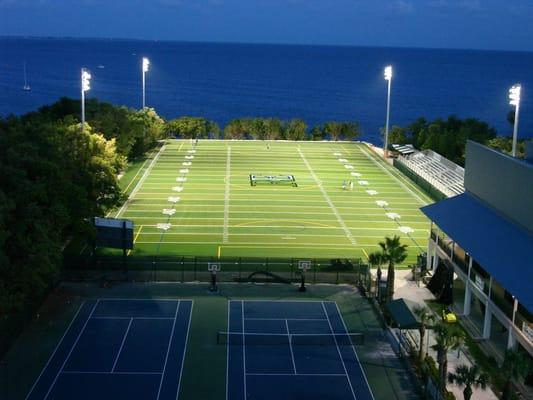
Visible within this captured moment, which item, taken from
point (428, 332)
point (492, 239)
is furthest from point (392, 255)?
point (492, 239)

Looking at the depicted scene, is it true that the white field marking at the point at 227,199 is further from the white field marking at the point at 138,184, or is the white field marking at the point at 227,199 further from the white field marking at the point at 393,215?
the white field marking at the point at 393,215

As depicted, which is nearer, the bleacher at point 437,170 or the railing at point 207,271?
the railing at point 207,271

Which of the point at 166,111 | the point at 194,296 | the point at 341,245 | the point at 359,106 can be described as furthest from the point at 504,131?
the point at 194,296

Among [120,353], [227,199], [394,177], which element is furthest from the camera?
[394,177]

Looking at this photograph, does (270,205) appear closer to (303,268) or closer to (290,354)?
(303,268)

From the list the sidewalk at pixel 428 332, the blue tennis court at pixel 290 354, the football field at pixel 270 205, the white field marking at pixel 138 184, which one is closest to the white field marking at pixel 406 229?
the football field at pixel 270 205

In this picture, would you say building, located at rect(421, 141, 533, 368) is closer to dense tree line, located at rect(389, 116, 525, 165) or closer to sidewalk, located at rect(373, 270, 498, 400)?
sidewalk, located at rect(373, 270, 498, 400)
